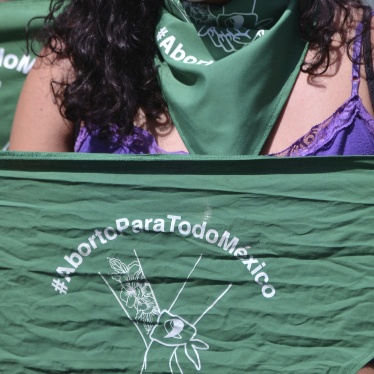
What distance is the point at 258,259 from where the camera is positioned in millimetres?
1820

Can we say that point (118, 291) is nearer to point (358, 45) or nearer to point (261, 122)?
point (261, 122)

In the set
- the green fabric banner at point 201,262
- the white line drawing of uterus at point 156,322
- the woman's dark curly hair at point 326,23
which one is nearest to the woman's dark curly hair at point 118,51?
the woman's dark curly hair at point 326,23

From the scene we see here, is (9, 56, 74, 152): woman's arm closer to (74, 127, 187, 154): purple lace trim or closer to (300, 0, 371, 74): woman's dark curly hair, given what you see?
(74, 127, 187, 154): purple lace trim

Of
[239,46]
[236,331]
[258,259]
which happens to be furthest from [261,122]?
[236,331]

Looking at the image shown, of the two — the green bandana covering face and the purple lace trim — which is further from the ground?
the green bandana covering face

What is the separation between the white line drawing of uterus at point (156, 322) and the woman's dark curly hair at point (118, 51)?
36cm

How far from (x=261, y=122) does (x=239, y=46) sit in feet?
0.62

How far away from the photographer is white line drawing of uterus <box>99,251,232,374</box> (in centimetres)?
184

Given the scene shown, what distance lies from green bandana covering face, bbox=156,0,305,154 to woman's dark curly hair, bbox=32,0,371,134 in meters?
0.04

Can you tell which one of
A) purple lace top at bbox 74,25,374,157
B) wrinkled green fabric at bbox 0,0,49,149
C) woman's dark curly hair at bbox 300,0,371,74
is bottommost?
purple lace top at bbox 74,25,374,157

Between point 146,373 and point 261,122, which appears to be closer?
point 146,373

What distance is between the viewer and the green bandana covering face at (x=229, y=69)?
6.52 feet

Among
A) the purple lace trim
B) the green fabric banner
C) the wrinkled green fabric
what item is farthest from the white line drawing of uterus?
the wrinkled green fabric

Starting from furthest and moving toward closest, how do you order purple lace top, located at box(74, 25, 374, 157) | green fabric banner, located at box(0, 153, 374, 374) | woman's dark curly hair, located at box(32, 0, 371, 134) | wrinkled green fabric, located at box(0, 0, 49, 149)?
1. wrinkled green fabric, located at box(0, 0, 49, 149)
2. woman's dark curly hair, located at box(32, 0, 371, 134)
3. purple lace top, located at box(74, 25, 374, 157)
4. green fabric banner, located at box(0, 153, 374, 374)
